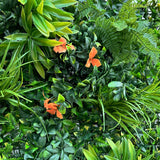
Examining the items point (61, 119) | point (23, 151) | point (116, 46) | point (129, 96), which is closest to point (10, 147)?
point (23, 151)

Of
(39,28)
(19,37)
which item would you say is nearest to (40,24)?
(39,28)

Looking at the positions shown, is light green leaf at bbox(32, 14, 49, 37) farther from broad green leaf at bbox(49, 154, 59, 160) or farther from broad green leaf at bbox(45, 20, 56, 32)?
broad green leaf at bbox(49, 154, 59, 160)

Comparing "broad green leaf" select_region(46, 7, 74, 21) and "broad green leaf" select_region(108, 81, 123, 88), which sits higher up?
"broad green leaf" select_region(46, 7, 74, 21)

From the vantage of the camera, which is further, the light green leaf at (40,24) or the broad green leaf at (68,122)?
the broad green leaf at (68,122)

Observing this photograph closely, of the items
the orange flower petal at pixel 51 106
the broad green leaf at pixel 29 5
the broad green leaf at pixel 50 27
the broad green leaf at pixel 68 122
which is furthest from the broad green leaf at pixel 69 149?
the broad green leaf at pixel 29 5

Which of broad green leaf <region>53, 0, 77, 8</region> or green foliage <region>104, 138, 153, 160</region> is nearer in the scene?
green foliage <region>104, 138, 153, 160</region>

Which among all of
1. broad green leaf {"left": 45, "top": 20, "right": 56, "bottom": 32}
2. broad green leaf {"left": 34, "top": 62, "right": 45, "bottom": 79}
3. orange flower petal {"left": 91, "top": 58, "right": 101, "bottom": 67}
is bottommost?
orange flower petal {"left": 91, "top": 58, "right": 101, "bottom": 67}

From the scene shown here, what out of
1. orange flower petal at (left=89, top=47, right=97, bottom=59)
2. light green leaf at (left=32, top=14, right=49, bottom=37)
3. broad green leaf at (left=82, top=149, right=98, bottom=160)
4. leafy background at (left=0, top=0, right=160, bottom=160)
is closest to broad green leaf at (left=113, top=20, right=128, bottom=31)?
leafy background at (left=0, top=0, right=160, bottom=160)

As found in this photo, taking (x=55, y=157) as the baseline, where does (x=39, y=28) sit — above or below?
above

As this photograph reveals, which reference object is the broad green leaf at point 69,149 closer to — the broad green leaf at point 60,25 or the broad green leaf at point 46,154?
the broad green leaf at point 46,154

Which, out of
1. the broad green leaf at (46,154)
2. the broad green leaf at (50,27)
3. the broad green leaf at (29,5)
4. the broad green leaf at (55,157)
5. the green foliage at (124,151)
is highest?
the broad green leaf at (29,5)

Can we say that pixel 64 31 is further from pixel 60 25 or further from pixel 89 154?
pixel 89 154

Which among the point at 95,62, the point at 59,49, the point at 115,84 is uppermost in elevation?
the point at 59,49

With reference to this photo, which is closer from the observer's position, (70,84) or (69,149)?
(69,149)
